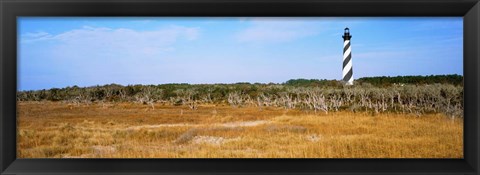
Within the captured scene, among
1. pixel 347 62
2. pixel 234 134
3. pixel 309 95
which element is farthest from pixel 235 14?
pixel 309 95

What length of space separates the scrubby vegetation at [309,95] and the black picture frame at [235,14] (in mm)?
1165

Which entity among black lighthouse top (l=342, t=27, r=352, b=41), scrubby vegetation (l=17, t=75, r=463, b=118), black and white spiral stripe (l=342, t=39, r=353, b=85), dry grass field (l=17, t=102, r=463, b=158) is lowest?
dry grass field (l=17, t=102, r=463, b=158)

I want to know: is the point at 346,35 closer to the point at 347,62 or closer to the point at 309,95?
the point at 347,62

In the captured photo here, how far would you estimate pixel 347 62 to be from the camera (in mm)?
3203

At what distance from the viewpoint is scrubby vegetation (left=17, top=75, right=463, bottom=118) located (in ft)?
10.00

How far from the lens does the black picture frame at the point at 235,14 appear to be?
1.43 m

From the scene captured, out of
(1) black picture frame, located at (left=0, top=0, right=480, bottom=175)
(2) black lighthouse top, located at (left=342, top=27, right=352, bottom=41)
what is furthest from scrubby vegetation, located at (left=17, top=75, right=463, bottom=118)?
(1) black picture frame, located at (left=0, top=0, right=480, bottom=175)

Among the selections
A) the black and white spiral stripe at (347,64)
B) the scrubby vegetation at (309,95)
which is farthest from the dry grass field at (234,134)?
the black and white spiral stripe at (347,64)

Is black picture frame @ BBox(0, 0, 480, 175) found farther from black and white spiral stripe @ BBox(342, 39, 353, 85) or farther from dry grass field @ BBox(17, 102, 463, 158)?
black and white spiral stripe @ BBox(342, 39, 353, 85)

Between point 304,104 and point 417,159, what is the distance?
2.73 meters

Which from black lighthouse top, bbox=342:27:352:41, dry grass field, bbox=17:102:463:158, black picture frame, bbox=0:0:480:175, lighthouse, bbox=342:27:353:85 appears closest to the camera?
black picture frame, bbox=0:0:480:175

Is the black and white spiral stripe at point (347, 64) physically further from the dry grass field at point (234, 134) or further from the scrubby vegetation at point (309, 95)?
the dry grass field at point (234, 134)

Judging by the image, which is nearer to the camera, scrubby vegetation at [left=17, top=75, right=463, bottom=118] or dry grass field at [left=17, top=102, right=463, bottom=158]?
dry grass field at [left=17, top=102, right=463, bottom=158]
